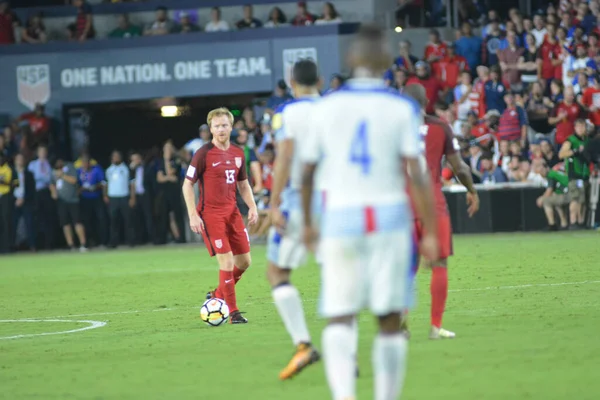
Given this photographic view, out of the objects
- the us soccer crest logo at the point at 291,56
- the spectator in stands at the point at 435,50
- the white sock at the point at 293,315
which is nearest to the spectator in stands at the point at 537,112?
the spectator in stands at the point at 435,50

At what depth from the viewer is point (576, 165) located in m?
25.5

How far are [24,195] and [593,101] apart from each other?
45.5ft

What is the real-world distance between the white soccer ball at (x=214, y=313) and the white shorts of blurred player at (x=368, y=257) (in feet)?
18.9

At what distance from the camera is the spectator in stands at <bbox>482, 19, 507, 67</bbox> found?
28.4 metres

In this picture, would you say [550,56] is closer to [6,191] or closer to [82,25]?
[82,25]

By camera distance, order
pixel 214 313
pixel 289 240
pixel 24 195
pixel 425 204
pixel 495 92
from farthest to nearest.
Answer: pixel 24 195
pixel 495 92
pixel 214 313
pixel 289 240
pixel 425 204

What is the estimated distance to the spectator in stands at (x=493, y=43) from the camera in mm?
28391

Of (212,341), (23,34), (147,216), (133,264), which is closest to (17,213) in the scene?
(147,216)

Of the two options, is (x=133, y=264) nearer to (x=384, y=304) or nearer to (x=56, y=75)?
(x=56, y=75)

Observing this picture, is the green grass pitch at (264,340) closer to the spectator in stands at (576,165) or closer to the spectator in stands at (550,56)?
the spectator in stands at (576,165)

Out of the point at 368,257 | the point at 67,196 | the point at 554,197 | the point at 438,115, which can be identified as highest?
the point at 368,257

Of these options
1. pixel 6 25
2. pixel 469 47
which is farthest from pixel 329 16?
pixel 6 25

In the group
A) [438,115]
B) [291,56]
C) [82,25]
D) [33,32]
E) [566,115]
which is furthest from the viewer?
[33,32]

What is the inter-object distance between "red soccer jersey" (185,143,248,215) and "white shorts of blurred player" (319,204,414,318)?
620 cm
